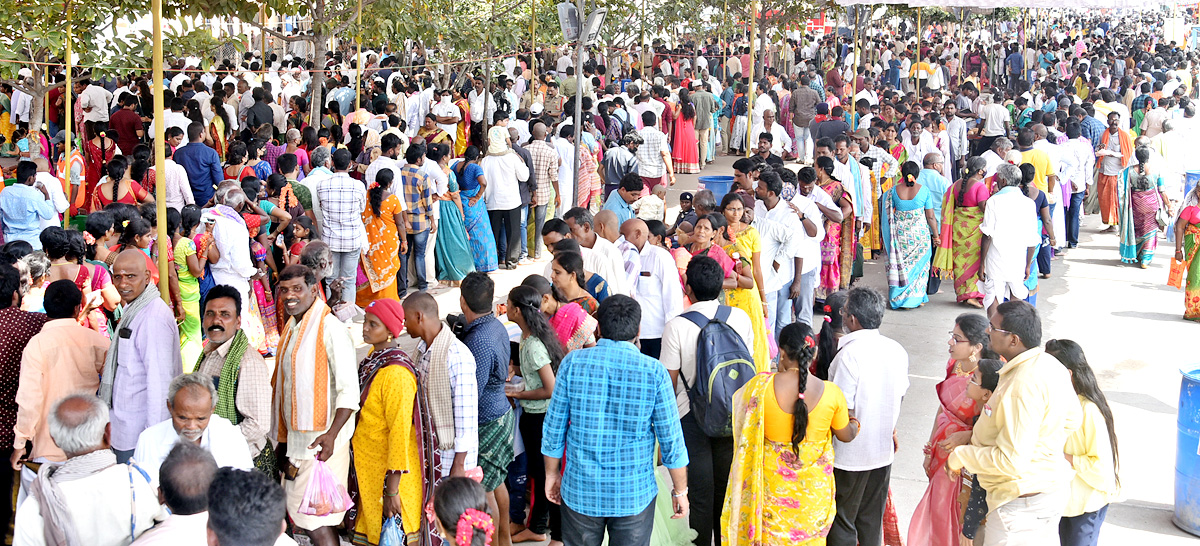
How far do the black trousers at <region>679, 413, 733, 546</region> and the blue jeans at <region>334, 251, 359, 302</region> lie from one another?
4307mm

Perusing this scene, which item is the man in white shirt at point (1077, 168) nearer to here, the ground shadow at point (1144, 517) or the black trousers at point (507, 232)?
the black trousers at point (507, 232)

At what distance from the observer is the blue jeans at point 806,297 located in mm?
8406

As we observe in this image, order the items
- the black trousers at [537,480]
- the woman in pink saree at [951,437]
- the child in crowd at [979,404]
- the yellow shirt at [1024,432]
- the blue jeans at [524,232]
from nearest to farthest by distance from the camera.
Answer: the yellow shirt at [1024,432], the child in crowd at [979,404], the woman in pink saree at [951,437], the black trousers at [537,480], the blue jeans at [524,232]

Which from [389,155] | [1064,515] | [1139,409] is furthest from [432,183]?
[1064,515]

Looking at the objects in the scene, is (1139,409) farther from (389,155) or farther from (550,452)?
(389,155)

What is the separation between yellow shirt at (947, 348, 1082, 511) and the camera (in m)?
4.23

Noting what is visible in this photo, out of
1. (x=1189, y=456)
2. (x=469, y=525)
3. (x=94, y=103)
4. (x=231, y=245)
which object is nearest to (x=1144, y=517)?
(x=1189, y=456)

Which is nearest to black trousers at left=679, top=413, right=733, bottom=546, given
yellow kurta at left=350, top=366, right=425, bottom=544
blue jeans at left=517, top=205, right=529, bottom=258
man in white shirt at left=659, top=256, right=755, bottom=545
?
man in white shirt at left=659, top=256, right=755, bottom=545

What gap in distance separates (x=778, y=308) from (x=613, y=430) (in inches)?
156

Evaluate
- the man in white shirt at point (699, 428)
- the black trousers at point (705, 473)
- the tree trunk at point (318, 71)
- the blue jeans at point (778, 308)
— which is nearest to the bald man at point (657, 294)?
the man in white shirt at point (699, 428)

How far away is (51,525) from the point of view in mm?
3686

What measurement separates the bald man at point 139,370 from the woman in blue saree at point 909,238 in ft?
20.4

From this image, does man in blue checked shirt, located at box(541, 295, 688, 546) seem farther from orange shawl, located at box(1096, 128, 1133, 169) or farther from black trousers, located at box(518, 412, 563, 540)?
orange shawl, located at box(1096, 128, 1133, 169)

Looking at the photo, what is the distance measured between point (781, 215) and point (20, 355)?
4774 mm
